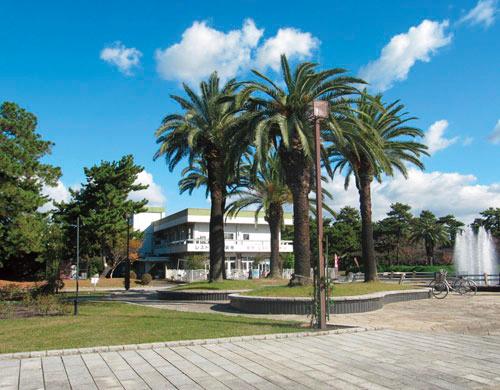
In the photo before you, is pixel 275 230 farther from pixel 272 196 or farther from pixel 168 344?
pixel 168 344

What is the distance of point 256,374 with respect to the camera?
7.01 metres

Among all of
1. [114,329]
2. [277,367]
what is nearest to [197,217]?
[114,329]

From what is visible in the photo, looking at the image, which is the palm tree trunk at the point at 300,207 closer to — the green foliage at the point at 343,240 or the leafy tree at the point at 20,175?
the leafy tree at the point at 20,175

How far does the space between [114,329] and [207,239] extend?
4792 cm

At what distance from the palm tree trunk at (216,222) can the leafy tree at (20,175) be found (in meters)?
11.1

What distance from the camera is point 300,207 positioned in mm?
19453

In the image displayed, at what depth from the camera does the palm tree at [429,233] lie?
78.4 metres


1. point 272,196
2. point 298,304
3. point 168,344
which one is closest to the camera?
point 168,344

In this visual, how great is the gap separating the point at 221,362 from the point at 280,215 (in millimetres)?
29744

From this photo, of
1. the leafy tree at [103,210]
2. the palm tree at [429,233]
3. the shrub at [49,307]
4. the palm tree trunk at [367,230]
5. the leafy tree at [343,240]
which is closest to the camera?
the shrub at [49,307]

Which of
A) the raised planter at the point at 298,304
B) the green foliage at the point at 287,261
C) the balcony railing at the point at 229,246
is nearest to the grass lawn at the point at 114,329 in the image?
the raised planter at the point at 298,304

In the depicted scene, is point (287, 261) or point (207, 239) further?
point (287, 261)

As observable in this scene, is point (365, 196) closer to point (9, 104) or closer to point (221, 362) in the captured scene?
point (221, 362)

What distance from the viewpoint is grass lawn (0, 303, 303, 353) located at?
9.57 m
